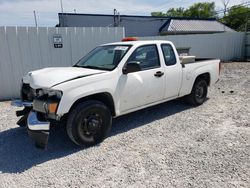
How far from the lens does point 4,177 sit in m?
3.06

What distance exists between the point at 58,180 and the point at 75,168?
329 mm

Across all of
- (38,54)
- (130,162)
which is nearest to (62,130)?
(130,162)

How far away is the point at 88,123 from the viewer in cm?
376

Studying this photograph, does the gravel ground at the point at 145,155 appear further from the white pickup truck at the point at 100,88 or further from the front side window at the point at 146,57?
the front side window at the point at 146,57

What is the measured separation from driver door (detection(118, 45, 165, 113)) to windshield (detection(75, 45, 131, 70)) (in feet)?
0.77

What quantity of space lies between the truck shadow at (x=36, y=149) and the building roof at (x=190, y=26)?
62.9 feet

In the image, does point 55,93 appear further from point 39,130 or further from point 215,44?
point 215,44

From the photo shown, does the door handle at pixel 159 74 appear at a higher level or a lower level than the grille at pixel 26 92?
higher

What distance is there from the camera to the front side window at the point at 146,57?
14.4 feet

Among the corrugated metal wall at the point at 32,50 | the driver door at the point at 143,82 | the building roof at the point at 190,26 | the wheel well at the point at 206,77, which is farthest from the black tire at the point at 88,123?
the building roof at the point at 190,26

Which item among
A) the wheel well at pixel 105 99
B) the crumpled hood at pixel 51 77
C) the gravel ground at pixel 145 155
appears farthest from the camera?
the wheel well at pixel 105 99

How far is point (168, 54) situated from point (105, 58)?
1.48 metres

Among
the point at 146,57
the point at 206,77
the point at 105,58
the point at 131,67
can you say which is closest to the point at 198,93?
the point at 206,77

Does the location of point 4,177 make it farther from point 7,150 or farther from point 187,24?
point 187,24
